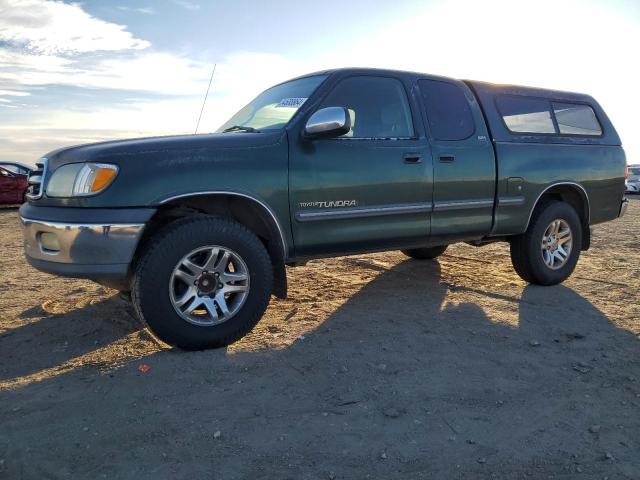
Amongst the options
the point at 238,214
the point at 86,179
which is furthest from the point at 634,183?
the point at 86,179

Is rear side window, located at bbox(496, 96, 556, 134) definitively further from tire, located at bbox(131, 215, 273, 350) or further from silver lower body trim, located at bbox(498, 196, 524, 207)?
tire, located at bbox(131, 215, 273, 350)

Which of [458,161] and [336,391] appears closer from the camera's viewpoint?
[336,391]

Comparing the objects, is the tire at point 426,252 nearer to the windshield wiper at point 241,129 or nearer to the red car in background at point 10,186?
the windshield wiper at point 241,129

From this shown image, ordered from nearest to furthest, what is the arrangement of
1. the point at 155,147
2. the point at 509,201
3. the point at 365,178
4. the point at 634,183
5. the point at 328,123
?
the point at 155,147 → the point at 328,123 → the point at 365,178 → the point at 509,201 → the point at 634,183

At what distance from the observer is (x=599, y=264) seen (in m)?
6.53

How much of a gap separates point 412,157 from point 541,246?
1.91 m

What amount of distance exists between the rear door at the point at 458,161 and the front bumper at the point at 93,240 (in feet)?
7.85

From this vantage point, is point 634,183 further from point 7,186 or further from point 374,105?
point 7,186

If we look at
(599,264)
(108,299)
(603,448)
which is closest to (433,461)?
(603,448)

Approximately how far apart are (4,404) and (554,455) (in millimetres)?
2723

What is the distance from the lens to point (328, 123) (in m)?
3.72

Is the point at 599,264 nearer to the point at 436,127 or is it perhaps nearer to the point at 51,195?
the point at 436,127

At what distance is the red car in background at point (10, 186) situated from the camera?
1506cm

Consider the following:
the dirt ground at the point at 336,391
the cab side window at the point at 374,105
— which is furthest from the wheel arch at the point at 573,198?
the cab side window at the point at 374,105
